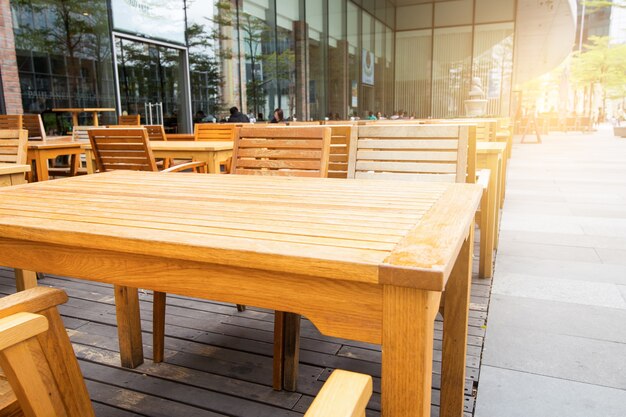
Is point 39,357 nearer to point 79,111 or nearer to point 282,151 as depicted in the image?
point 282,151

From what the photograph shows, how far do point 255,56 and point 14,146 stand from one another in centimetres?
824

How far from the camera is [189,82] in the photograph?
9.06 metres

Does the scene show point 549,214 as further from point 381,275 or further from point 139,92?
point 139,92

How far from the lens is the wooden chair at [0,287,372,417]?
63 centimetres

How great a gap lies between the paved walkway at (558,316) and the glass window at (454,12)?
12.2m

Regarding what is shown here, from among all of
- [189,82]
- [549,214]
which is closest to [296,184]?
[549,214]

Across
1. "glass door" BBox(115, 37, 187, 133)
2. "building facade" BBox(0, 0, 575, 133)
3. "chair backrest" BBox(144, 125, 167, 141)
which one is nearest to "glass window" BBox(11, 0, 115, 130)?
"building facade" BBox(0, 0, 575, 133)

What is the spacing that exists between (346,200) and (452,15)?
16.4 metres

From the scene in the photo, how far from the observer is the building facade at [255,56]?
6.87 meters

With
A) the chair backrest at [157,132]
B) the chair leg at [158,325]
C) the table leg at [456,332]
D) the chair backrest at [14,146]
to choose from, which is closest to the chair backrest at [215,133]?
the chair backrest at [157,132]

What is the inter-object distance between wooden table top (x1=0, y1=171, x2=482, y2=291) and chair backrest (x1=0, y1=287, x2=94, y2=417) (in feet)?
0.46

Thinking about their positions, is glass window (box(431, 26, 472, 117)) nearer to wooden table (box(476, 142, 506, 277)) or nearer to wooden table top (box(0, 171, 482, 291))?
wooden table (box(476, 142, 506, 277))

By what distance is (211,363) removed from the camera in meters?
2.01

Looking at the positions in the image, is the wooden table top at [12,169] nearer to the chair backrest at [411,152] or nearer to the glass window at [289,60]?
the chair backrest at [411,152]
